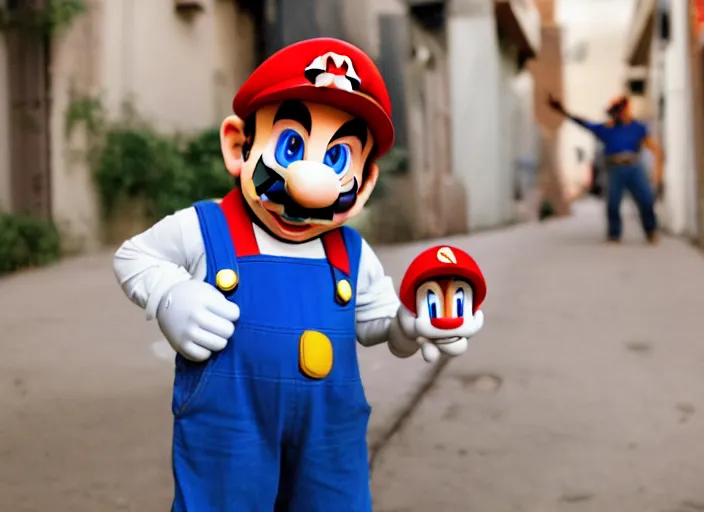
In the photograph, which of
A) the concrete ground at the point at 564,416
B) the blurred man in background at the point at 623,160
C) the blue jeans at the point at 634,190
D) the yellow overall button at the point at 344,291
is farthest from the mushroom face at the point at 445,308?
the blue jeans at the point at 634,190

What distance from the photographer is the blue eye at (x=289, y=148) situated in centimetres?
118

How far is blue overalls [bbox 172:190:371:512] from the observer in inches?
45.6

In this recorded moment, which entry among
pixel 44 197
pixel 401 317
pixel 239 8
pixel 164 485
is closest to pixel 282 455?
pixel 401 317

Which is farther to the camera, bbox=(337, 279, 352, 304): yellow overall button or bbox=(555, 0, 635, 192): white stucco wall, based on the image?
bbox=(555, 0, 635, 192): white stucco wall

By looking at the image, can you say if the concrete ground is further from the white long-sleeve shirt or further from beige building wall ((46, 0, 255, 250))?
beige building wall ((46, 0, 255, 250))

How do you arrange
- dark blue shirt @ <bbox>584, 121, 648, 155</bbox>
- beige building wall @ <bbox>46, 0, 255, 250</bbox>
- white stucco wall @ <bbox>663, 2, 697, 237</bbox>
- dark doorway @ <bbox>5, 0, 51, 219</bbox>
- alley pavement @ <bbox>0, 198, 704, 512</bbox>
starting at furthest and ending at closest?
1. white stucco wall @ <bbox>663, 2, 697, 237</bbox>
2. dark blue shirt @ <bbox>584, 121, 648, 155</bbox>
3. beige building wall @ <bbox>46, 0, 255, 250</bbox>
4. dark doorway @ <bbox>5, 0, 51, 219</bbox>
5. alley pavement @ <bbox>0, 198, 704, 512</bbox>

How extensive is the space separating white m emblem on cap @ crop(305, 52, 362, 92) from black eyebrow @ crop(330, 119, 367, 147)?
6cm

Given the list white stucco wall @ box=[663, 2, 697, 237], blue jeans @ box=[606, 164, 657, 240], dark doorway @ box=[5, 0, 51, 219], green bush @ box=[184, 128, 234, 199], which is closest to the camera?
dark doorway @ box=[5, 0, 51, 219]

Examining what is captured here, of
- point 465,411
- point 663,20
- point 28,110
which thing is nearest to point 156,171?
point 28,110

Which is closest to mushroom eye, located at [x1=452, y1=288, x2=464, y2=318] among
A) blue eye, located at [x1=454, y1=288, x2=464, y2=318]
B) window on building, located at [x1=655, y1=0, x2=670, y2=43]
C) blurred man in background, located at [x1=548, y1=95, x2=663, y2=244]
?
blue eye, located at [x1=454, y1=288, x2=464, y2=318]

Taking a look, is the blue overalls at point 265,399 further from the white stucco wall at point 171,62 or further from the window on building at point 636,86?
the window on building at point 636,86

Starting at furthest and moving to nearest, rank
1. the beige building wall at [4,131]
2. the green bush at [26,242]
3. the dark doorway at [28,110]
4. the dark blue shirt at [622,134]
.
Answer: the dark blue shirt at [622,134]
the dark doorway at [28,110]
the beige building wall at [4,131]
the green bush at [26,242]

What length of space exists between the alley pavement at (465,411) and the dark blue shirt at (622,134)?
244cm

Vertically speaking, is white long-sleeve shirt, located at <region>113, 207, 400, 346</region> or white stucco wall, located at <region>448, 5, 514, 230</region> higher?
white stucco wall, located at <region>448, 5, 514, 230</region>
